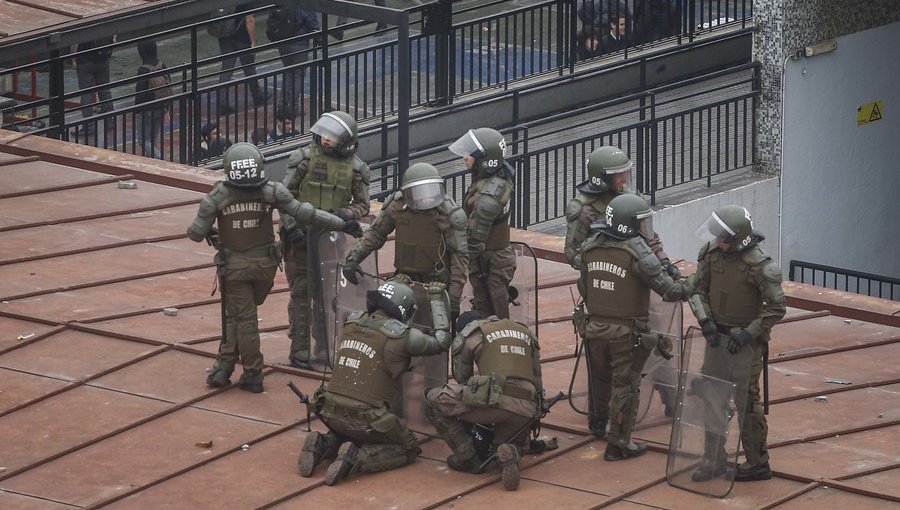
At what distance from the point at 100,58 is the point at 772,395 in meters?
11.9

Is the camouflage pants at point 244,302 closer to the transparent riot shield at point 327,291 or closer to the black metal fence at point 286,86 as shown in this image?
the transparent riot shield at point 327,291

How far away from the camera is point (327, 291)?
1359cm

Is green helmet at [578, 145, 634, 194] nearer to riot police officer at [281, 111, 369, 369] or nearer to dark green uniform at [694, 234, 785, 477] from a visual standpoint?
dark green uniform at [694, 234, 785, 477]

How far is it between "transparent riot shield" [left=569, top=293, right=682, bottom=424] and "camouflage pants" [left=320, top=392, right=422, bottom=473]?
1.41 metres

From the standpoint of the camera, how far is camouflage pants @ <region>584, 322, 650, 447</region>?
11.9 m

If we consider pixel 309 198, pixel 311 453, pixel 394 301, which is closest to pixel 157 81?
pixel 309 198

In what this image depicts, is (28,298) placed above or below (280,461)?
above

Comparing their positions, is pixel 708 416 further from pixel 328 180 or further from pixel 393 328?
pixel 328 180

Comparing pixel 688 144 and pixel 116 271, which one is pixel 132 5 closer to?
pixel 116 271

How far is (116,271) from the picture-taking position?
16.3 m

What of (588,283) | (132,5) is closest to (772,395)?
(588,283)

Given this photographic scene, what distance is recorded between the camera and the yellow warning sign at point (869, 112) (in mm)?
21750

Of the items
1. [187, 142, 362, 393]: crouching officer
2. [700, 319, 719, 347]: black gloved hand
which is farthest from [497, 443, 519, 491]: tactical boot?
[187, 142, 362, 393]: crouching officer

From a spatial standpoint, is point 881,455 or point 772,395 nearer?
point 881,455
